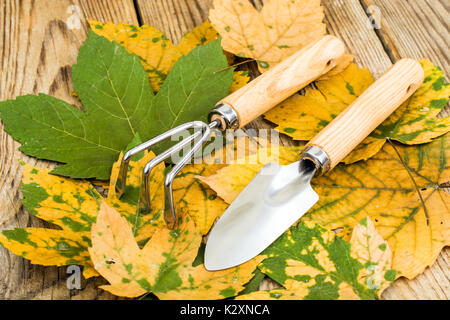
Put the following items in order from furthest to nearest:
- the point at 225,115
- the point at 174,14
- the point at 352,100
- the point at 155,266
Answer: the point at 174,14 → the point at 352,100 → the point at 225,115 → the point at 155,266

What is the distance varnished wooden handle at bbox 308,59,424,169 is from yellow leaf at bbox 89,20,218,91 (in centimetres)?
27

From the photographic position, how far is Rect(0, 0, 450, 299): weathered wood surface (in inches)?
28.1

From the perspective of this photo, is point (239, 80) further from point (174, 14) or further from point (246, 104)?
point (174, 14)

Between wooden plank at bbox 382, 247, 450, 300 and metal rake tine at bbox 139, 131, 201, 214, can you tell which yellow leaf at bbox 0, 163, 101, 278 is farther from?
wooden plank at bbox 382, 247, 450, 300

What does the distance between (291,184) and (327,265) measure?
12 cm

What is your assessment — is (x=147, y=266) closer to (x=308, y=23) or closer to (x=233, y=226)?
(x=233, y=226)

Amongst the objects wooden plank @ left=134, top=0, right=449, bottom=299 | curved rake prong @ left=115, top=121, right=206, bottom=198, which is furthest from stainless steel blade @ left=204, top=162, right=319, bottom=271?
wooden plank @ left=134, top=0, right=449, bottom=299

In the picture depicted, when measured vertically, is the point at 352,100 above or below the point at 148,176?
above

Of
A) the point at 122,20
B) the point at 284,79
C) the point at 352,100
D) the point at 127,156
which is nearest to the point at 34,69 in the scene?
the point at 122,20

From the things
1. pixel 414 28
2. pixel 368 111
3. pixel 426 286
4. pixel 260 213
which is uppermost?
pixel 414 28

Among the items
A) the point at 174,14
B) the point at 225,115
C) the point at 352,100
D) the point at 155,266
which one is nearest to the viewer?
the point at 155,266

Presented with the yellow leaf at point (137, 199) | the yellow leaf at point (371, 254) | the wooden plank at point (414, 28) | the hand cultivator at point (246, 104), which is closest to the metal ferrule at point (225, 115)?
the hand cultivator at point (246, 104)

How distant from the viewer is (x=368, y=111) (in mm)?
643

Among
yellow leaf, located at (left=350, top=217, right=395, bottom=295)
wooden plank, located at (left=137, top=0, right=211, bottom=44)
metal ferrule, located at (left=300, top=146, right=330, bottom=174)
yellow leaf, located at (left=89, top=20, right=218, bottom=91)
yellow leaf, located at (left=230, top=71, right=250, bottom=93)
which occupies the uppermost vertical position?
wooden plank, located at (left=137, top=0, right=211, bottom=44)
